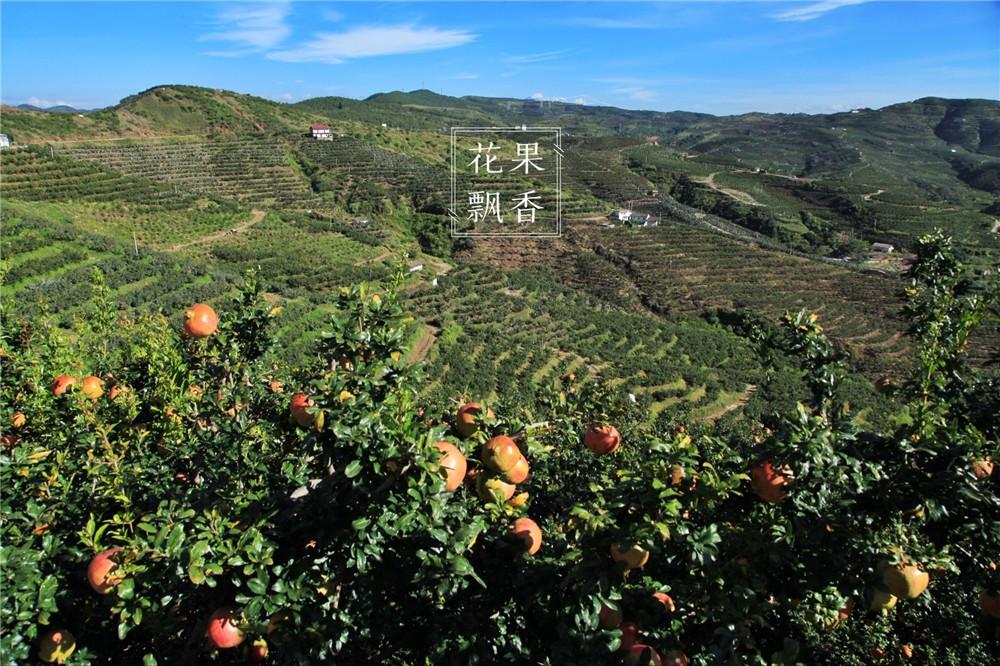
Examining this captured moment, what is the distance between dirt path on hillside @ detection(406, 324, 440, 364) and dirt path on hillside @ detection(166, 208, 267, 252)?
740 inches

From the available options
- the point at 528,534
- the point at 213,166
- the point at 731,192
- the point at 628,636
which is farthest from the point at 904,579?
the point at 731,192

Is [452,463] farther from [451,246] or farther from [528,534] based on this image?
[451,246]

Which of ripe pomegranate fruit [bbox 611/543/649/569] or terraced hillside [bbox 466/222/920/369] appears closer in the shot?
ripe pomegranate fruit [bbox 611/543/649/569]

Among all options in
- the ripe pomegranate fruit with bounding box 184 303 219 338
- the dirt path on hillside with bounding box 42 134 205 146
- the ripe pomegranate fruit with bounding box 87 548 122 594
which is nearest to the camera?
the ripe pomegranate fruit with bounding box 87 548 122 594

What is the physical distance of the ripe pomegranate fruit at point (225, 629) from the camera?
2918mm

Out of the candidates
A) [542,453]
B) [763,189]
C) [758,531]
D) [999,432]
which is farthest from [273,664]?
[763,189]

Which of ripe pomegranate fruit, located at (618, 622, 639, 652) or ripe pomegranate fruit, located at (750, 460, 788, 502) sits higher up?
ripe pomegranate fruit, located at (750, 460, 788, 502)

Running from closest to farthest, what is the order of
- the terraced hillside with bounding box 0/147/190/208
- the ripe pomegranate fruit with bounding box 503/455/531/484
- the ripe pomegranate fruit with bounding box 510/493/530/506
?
the ripe pomegranate fruit with bounding box 503/455/531/484 < the ripe pomegranate fruit with bounding box 510/493/530/506 < the terraced hillside with bounding box 0/147/190/208

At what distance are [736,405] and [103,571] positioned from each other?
26.6m

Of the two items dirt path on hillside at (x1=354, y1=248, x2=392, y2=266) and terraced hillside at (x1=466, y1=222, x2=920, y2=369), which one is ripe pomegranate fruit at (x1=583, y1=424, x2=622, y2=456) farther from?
dirt path on hillside at (x1=354, y1=248, x2=392, y2=266)

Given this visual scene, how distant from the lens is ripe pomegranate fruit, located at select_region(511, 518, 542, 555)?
3232mm

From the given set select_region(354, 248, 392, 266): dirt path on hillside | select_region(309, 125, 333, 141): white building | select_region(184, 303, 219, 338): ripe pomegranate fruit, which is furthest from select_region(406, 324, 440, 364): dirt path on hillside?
select_region(309, 125, 333, 141): white building

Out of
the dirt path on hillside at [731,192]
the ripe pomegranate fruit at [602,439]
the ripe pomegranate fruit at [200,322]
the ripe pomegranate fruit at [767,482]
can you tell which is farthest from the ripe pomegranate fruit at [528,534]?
the dirt path on hillside at [731,192]

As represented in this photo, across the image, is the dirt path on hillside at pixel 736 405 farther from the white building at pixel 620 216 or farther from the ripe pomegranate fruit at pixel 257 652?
the white building at pixel 620 216
